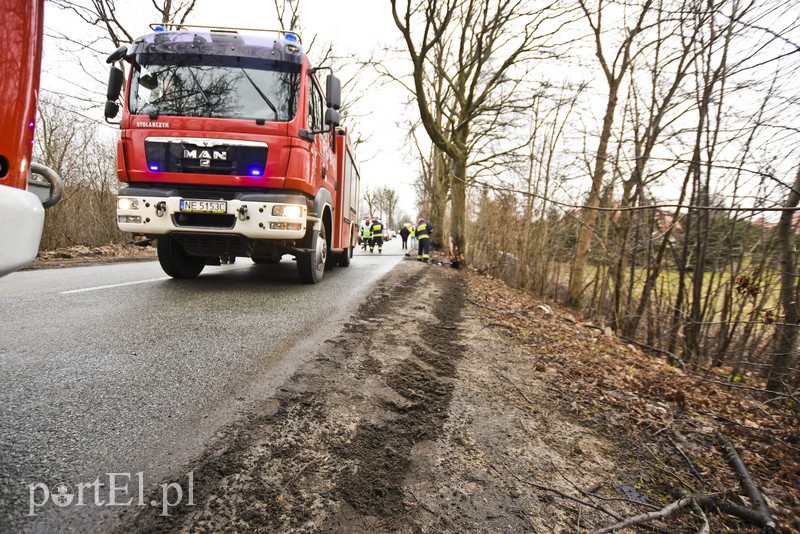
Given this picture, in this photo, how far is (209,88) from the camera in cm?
452

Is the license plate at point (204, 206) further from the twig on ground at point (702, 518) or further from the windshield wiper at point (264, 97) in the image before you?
Result: the twig on ground at point (702, 518)

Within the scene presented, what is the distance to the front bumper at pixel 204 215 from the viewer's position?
421 cm

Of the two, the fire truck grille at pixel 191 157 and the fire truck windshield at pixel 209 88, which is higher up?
the fire truck windshield at pixel 209 88

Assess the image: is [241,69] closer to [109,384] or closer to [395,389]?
[109,384]

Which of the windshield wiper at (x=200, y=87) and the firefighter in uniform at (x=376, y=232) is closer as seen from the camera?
the windshield wiper at (x=200, y=87)

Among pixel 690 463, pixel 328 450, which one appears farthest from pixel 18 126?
pixel 690 463

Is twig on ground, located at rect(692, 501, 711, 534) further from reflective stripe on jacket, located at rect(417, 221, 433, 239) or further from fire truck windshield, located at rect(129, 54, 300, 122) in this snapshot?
reflective stripe on jacket, located at rect(417, 221, 433, 239)

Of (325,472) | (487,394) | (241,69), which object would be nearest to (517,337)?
(487,394)

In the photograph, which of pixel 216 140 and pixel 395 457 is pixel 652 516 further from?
pixel 216 140

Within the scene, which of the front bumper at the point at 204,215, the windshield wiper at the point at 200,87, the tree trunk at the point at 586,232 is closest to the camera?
the front bumper at the point at 204,215

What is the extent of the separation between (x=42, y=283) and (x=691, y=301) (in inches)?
339

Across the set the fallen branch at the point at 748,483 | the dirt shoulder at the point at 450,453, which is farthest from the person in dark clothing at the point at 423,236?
the fallen branch at the point at 748,483

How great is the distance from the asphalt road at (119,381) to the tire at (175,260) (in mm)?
1032

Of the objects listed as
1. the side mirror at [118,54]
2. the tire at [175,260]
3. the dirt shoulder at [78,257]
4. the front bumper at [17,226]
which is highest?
the side mirror at [118,54]
